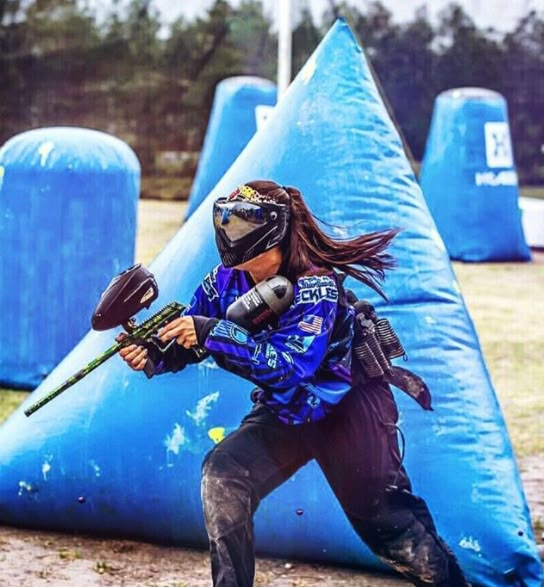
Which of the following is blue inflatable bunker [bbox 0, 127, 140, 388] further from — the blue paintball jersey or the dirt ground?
the blue paintball jersey

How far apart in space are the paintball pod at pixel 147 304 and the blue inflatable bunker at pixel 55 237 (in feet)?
10.1

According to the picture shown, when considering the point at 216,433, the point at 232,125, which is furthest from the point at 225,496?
the point at 232,125

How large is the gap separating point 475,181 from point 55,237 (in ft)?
21.4

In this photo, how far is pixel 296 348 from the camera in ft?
8.58

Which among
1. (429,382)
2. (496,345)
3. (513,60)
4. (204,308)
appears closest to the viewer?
(204,308)

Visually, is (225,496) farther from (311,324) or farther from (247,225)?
(247,225)

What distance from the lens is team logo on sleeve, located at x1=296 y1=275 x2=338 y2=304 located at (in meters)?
2.67

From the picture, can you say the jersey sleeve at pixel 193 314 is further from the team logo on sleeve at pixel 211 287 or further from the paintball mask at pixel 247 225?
the paintball mask at pixel 247 225

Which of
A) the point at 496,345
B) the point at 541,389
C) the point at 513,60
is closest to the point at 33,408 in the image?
the point at 541,389

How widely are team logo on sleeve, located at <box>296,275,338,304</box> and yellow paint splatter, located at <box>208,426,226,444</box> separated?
0.86 meters

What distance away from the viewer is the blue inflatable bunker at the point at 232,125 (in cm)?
1305

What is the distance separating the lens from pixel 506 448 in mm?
3418

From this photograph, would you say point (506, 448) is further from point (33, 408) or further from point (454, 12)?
point (454, 12)

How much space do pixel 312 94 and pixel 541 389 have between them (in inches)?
119
